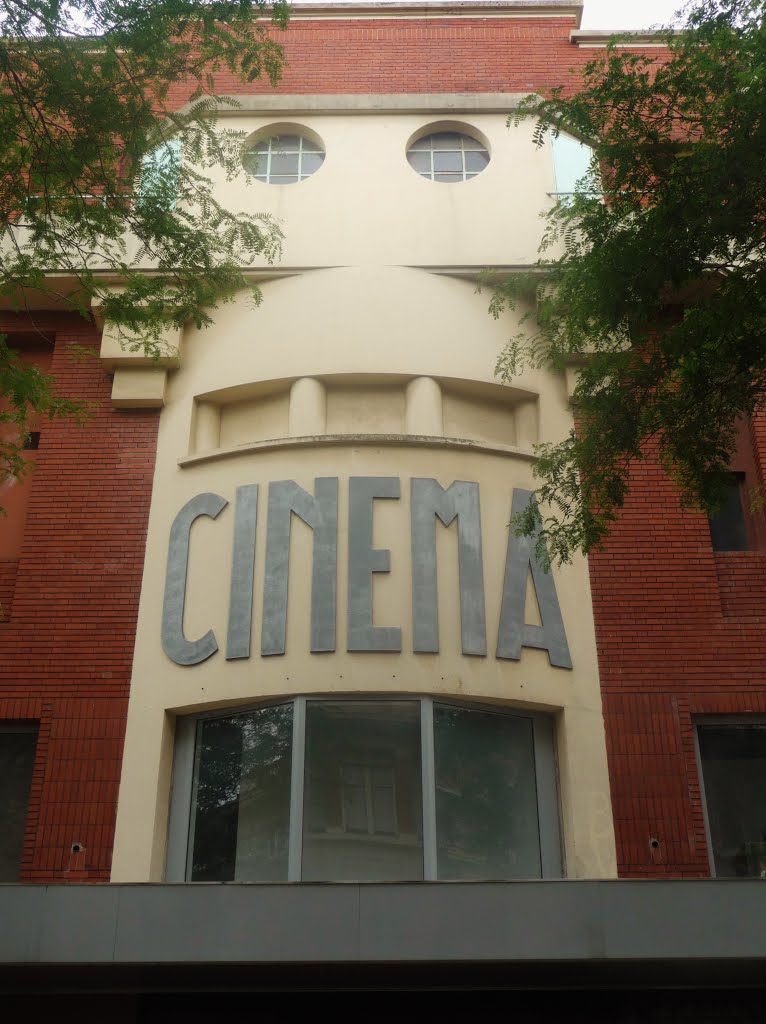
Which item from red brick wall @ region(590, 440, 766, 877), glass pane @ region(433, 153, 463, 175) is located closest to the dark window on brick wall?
red brick wall @ region(590, 440, 766, 877)

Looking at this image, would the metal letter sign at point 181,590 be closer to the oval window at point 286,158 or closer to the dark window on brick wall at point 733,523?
the oval window at point 286,158

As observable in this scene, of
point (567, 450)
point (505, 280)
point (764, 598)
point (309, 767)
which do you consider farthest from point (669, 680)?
point (505, 280)

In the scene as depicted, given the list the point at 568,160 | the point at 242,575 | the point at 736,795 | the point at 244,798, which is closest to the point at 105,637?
the point at 242,575

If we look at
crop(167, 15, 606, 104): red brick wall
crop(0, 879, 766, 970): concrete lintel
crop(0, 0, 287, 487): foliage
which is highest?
crop(167, 15, 606, 104): red brick wall

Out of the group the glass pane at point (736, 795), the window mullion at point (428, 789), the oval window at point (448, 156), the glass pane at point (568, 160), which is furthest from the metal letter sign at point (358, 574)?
the oval window at point (448, 156)

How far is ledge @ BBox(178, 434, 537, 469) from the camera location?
38.1ft

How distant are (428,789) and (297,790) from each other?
1155 mm

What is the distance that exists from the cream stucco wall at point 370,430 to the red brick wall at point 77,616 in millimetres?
224

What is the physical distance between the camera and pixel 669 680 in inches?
445

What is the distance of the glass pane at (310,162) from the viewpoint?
46.2ft

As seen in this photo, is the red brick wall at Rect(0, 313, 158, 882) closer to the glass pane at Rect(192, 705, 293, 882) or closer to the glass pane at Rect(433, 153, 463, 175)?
the glass pane at Rect(192, 705, 293, 882)

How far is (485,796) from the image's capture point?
10.6 m

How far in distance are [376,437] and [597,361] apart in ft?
8.58

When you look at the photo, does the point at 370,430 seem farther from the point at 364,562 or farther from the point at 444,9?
the point at 444,9
